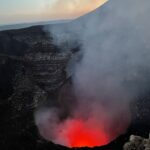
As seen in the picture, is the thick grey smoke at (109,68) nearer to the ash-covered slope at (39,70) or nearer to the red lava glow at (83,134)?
the ash-covered slope at (39,70)

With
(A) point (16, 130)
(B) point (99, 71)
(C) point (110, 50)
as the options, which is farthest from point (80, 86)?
(A) point (16, 130)

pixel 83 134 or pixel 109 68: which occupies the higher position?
pixel 109 68

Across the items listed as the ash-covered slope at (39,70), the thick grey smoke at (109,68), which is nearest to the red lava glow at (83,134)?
the thick grey smoke at (109,68)

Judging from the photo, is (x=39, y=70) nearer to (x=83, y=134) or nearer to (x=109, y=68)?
(x=109, y=68)

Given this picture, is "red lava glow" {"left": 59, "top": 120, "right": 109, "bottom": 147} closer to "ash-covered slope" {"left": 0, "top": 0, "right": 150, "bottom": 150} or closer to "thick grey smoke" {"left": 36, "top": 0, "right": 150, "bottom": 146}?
"thick grey smoke" {"left": 36, "top": 0, "right": 150, "bottom": 146}

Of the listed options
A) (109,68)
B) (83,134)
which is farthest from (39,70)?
(83,134)

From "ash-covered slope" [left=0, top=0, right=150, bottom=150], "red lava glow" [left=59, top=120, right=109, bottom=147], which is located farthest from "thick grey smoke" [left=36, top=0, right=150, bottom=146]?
"red lava glow" [left=59, top=120, right=109, bottom=147]
